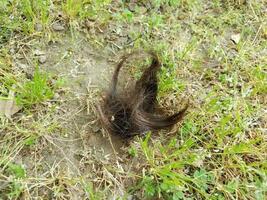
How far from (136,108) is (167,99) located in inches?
8.1

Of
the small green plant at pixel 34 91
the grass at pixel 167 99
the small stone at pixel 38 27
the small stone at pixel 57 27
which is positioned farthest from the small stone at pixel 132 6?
the small green plant at pixel 34 91

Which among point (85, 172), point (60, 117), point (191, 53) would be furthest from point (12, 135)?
point (191, 53)

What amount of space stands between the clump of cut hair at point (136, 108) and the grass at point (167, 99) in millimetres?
69

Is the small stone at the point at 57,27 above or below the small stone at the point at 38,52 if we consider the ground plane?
above

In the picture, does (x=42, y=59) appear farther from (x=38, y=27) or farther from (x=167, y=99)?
(x=167, y=99)

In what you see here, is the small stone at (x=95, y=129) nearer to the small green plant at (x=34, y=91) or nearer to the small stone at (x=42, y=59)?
the small green plant at (x=34, y=91)

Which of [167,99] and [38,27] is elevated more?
[38,27]

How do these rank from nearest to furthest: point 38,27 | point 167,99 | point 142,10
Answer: point 167,99 → point 38,27 → point 142,10

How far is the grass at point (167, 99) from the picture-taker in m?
1.72

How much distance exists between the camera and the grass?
1720mm

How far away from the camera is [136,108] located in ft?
6.02

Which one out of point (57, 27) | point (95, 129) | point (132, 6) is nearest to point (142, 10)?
point (132, 6)

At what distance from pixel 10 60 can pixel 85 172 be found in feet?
2.18

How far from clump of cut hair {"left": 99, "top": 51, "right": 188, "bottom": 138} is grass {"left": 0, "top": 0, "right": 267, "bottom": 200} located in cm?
7
